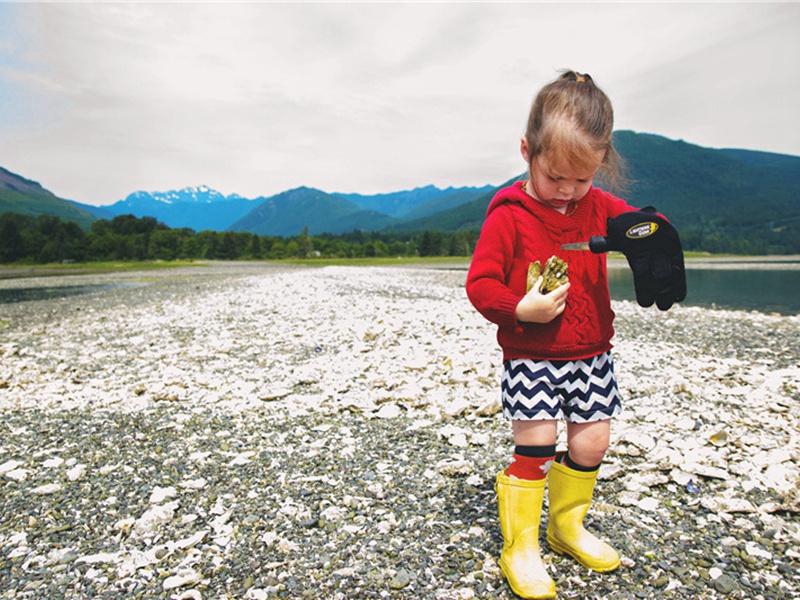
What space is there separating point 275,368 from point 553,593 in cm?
628

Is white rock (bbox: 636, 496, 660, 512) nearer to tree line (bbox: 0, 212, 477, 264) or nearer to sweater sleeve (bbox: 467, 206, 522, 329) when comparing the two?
Result: sweater sleeve (bbox: 467, 206, 522, 329)

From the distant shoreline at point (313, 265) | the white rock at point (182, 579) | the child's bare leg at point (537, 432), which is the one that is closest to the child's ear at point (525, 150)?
the child's bare leg at point (537, 432)

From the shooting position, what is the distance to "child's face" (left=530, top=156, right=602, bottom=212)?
2748 mm

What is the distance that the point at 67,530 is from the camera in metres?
3.77

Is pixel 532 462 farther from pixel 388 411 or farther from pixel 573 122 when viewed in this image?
pixel 388 411

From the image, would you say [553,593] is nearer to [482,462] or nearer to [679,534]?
[679,534]

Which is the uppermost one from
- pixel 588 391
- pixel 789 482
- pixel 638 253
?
pixel 638 253

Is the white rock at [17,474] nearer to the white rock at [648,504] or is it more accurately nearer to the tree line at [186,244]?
the white rock at [648,504]

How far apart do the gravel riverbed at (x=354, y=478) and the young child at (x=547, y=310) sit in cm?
60

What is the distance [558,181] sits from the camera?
281 centimetres

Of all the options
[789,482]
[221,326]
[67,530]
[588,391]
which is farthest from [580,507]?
[221,326]

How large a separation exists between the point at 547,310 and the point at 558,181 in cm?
75

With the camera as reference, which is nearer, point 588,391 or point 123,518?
point 588,391

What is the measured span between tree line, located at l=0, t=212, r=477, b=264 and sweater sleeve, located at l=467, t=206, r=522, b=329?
130 m
